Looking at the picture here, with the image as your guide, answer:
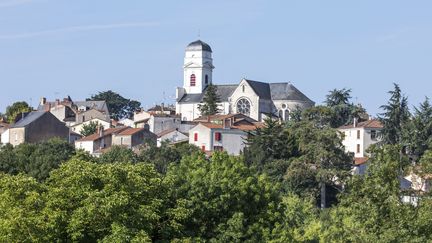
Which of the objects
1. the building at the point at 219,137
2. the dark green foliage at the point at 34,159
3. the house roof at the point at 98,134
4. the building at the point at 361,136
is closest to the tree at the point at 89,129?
the house roof at the point at 98,134

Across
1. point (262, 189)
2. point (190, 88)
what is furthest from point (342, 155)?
point (190, 88)

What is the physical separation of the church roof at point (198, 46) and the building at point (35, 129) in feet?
120

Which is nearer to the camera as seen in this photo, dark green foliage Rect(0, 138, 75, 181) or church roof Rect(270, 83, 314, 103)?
dark green foliage Rect(0, 138, 75, 181)

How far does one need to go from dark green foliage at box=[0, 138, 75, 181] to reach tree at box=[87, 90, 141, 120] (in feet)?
229

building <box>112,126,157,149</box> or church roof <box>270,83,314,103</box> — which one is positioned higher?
church roof <box>270,83,314,103</box>

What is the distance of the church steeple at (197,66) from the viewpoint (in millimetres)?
151000

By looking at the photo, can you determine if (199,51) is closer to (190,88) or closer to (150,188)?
(190,88)

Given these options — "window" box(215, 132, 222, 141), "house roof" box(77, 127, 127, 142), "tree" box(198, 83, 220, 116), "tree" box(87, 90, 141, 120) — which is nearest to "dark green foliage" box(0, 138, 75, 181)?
"window" box(215, 132, 222, 141)

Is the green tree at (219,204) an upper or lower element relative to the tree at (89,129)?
lower

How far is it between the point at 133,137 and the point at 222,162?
6730cm

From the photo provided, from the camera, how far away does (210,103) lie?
13750 centimetres

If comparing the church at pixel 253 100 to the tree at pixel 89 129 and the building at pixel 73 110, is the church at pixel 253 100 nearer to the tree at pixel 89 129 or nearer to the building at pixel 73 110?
the building at pixel 73 110

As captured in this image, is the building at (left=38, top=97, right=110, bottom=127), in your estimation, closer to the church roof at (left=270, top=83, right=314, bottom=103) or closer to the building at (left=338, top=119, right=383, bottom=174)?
the church roof at (left=270, top=83, right=314, bottom=103)

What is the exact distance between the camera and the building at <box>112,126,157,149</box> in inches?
4532
